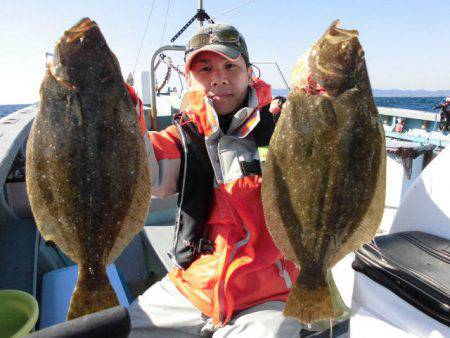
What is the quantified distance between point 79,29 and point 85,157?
2.11 feet

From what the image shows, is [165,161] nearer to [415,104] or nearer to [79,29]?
[79,29]

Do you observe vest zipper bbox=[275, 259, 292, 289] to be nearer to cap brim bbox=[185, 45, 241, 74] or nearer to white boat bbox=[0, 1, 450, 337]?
white boat bbox=[0, 1, 450, 337]

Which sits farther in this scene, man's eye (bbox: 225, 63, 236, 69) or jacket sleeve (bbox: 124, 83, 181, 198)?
man's eye (bbox: 225, 63, 236, 69)

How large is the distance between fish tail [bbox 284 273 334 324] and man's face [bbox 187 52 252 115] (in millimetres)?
1503

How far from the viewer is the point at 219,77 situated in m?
2.74

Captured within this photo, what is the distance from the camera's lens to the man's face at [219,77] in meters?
2.72

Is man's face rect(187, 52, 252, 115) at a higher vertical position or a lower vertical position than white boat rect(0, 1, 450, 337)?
higher

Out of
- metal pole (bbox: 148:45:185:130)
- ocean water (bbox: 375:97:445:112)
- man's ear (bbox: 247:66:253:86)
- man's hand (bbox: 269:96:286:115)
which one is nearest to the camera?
man's ear (bbox: 247:66:253:86)

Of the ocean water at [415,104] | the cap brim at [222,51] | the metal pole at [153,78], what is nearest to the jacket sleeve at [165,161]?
the cap brim at [222,51]

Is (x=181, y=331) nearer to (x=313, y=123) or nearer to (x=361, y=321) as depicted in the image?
(x=361, y=321)

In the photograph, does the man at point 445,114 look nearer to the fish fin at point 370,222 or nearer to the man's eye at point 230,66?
the man's eye at point 230,66

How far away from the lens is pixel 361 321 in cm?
230

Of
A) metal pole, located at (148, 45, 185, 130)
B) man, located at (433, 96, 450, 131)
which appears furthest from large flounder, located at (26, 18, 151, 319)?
man, located at (433, 96, 450, 131)

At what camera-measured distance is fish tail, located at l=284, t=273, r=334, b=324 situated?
2029 mm
